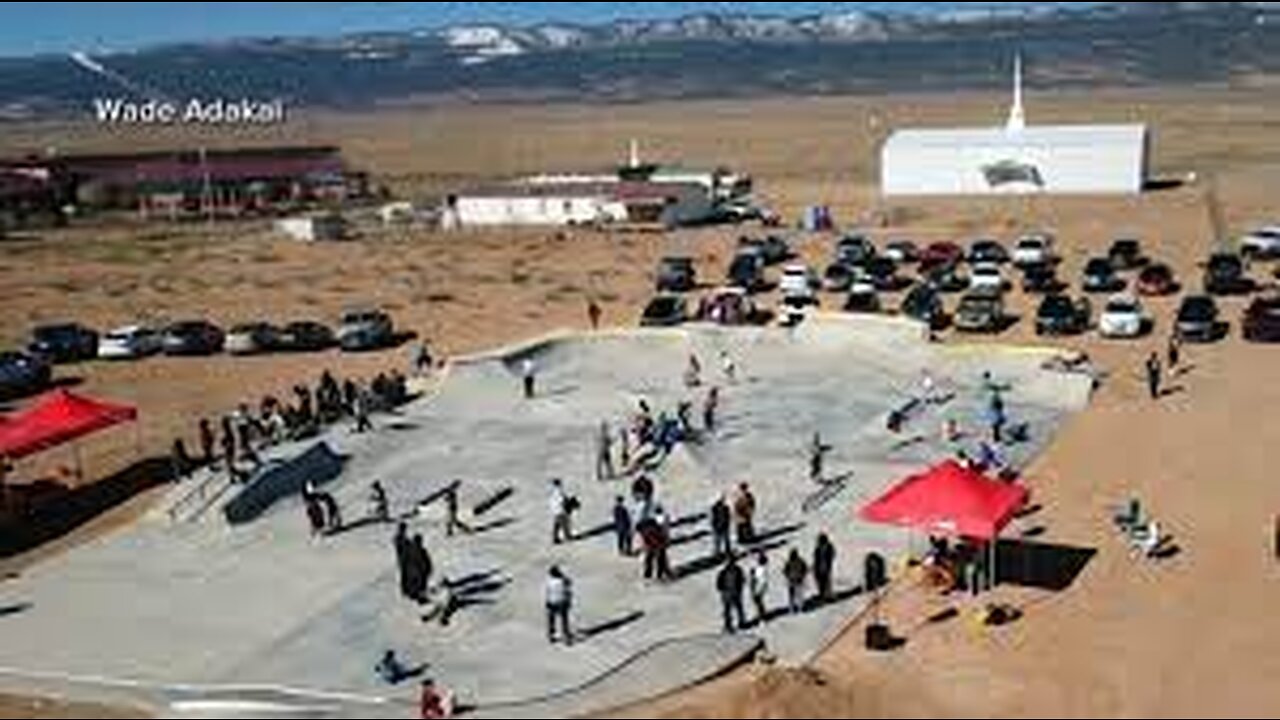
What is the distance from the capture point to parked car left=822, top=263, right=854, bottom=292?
6819 cm

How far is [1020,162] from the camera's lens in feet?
315

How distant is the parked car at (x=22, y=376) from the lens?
183 feet

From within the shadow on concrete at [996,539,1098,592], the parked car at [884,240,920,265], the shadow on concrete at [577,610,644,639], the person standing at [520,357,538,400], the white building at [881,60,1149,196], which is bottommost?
the shadow on concrete at [577,610,644,639]

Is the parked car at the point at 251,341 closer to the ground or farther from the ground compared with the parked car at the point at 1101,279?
closer to the ground

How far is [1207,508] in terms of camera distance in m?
38.2

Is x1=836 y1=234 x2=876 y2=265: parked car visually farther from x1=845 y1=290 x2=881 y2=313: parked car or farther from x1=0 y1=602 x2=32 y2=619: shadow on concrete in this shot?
x1=0 y1=602 x2=32 y2=619: shadow on concrete

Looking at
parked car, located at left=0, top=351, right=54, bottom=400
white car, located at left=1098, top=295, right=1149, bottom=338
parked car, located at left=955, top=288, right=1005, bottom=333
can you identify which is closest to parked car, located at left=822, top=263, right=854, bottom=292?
parked car, located at left=955, top=288, right=1005, bottom=333

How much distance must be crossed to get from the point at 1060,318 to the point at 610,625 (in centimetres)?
3043

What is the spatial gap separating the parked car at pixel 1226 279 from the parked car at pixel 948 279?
8213 mm

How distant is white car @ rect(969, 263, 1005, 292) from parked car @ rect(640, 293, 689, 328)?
10.3m

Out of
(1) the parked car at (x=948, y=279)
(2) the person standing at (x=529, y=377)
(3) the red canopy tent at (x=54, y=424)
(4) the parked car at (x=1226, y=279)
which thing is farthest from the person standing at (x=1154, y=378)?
(3) the red canopy tent at (x=54, y=424)

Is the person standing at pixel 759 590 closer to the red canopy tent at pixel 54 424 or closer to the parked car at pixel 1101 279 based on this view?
the red canopy tent at pixel 54 424

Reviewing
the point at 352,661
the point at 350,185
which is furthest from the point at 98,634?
the point at 350,185

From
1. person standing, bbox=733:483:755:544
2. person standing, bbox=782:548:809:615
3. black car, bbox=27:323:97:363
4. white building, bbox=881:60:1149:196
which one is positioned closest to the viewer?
person standing, bbox=782:548:809:615
